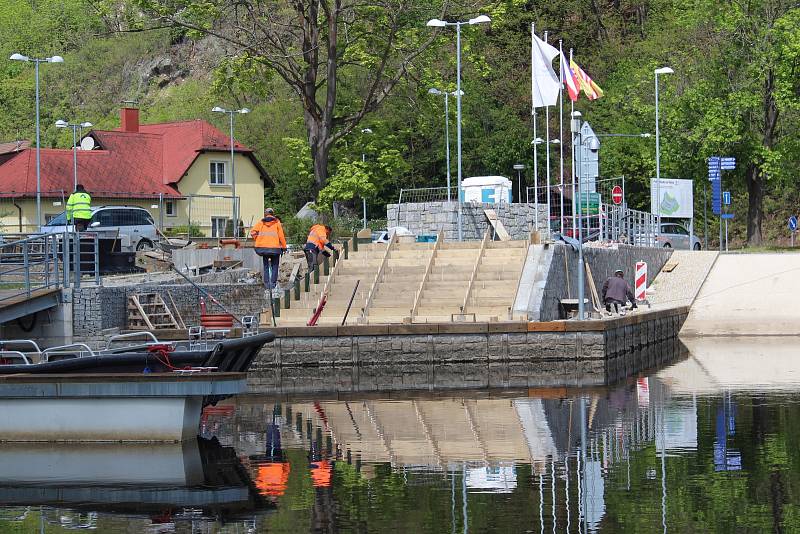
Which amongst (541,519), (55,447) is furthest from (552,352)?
(541,519)

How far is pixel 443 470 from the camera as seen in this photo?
14.8 m

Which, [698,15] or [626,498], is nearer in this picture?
[626,498]

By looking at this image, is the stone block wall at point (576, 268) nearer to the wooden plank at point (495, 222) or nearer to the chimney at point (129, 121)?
the wooden plank at point (495, 222)

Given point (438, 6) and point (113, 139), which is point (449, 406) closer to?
point (438, 6)

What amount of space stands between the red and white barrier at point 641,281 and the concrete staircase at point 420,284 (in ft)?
19.3

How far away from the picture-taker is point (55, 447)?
1631 cm

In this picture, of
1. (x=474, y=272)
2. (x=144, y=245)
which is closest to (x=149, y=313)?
(x=474, y=272)

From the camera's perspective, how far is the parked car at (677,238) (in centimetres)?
5031

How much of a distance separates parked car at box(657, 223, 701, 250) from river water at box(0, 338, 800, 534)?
28.6 meters

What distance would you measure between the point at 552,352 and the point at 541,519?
14854 millimetres

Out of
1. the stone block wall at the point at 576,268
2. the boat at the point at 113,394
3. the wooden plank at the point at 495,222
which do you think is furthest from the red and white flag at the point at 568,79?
the boat at the point at 113,394

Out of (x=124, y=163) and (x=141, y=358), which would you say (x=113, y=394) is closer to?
(x=141, y=358)

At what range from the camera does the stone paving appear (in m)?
39.0

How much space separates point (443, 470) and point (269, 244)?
14.8 metres
